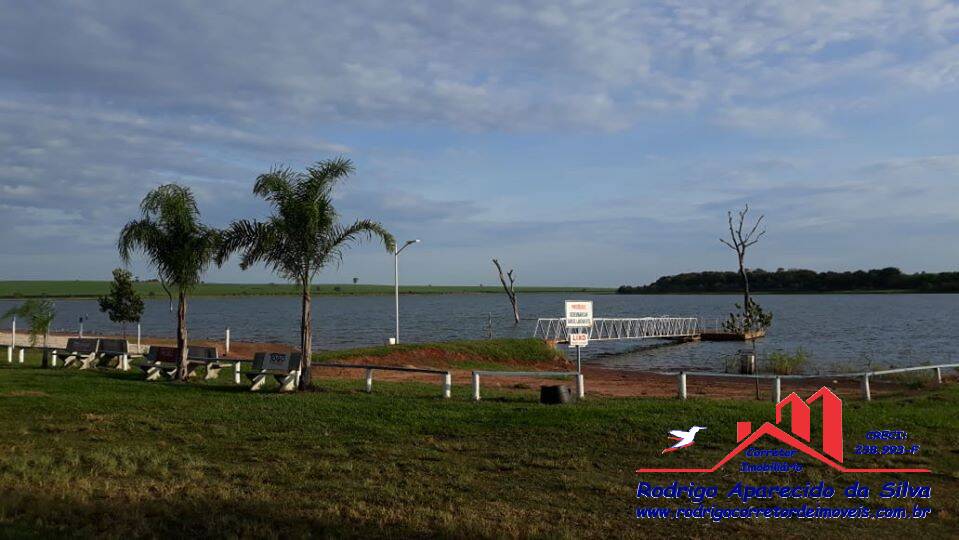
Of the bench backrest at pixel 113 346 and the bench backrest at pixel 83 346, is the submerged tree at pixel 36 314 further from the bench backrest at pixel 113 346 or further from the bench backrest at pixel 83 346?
the bench backrest at pixel 113 346

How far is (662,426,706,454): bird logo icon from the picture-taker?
1052 centimetres

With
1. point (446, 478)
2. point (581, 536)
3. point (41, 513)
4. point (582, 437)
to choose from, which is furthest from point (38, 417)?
point (581, 536)

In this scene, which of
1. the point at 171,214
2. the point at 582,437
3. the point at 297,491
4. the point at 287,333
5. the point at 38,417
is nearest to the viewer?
the point at 297,491

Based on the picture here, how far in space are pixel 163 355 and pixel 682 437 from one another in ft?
45.2

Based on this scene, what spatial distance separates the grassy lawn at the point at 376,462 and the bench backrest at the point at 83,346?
19.4 ft

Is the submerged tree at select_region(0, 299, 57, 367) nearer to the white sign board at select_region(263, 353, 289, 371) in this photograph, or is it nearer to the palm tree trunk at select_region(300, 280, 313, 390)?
the white sign board at select_region(263, 353, 289, 371)

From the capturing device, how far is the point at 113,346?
21828mm

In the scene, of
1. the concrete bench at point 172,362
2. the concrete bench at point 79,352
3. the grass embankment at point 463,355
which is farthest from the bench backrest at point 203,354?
the grass embankment at point 463,355

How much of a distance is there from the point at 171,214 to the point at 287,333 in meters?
44.3

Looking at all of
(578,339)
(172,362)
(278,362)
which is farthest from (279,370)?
(578,339)

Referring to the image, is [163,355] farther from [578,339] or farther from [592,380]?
[592,380]

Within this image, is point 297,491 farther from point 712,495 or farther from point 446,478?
point 712,495

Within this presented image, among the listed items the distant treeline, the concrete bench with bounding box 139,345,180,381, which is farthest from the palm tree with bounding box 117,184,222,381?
the distant treeline

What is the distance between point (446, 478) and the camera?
8898mm
